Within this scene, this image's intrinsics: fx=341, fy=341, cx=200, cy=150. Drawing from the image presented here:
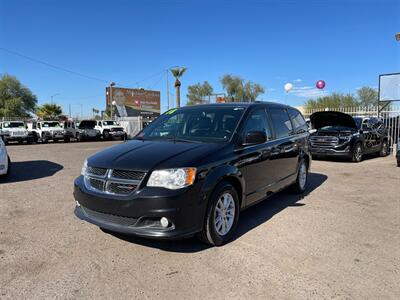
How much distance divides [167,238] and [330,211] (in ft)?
10.9

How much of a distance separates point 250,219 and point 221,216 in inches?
48.2

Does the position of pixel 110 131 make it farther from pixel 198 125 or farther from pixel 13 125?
pixel 198 125

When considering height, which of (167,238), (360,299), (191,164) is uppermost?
(191,164)

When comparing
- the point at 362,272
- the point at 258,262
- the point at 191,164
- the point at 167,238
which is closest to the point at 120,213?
the point at 167,238

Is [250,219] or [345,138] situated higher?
[345,138]

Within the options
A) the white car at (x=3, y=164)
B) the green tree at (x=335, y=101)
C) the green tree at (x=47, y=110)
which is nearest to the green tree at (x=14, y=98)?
the green tree at (x=47, y=110)

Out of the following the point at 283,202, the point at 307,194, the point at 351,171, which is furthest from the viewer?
the point at 351,171

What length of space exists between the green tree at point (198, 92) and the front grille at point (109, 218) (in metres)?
60.6

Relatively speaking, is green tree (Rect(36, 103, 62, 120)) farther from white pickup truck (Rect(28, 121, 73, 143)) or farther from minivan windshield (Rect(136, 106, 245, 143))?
minivan windshield (Rect(136, 106, 245, 143))

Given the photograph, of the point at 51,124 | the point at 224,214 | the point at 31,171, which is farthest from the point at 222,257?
the point at 51,124

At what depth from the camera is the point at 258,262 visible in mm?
3787

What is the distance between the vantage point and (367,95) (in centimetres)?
4641

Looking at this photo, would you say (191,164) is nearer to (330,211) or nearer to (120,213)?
(120,213)

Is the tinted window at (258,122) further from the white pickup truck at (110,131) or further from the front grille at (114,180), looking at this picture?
the white pickup truck at (110,131)
